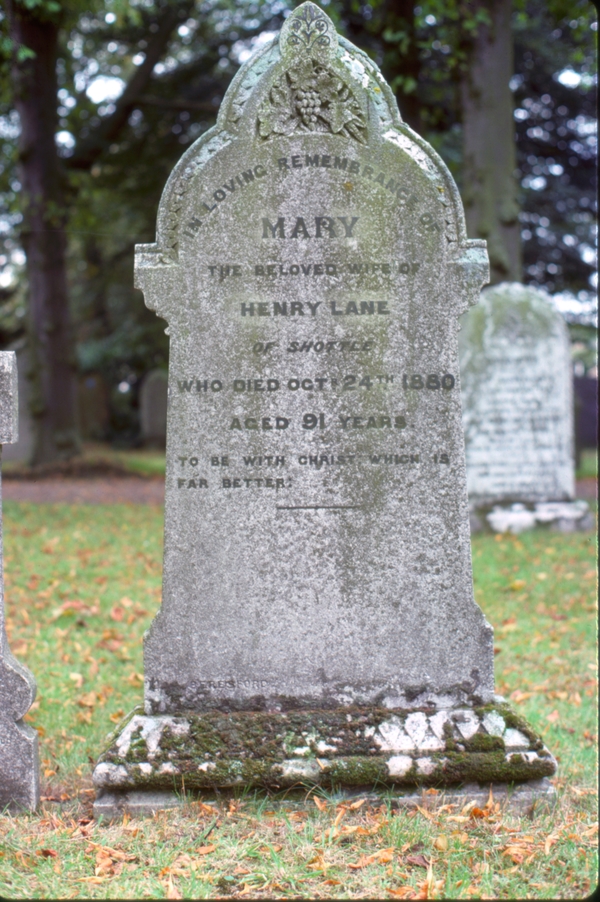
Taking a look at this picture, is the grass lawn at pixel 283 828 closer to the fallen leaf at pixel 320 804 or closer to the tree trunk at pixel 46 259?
the fallen leaf at pixel 320 804

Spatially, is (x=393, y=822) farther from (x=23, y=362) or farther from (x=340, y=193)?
(x=23, y=362)

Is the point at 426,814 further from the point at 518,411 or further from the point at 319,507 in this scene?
the point at 518,411

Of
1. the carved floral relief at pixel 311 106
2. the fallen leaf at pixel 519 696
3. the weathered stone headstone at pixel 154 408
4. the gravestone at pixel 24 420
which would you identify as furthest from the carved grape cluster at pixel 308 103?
the weathered stone headstone at pixel 154 408

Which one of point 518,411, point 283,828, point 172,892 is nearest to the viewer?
point 172,892

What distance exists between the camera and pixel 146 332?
2366 centimetres

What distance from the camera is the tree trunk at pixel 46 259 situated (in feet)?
49.9

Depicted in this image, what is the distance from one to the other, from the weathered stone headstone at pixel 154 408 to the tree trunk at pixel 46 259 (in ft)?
25.2

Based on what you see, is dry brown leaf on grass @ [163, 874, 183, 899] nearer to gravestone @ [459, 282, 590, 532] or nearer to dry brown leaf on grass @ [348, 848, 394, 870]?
dry brown leaf on grass @ [348, 848, 394, 870]

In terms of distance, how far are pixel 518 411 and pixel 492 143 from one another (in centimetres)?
418

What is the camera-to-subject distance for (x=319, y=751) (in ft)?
11.3

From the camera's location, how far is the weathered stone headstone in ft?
79.0

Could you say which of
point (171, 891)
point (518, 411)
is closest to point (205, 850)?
point (171, 891)

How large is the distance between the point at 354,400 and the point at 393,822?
172 cm

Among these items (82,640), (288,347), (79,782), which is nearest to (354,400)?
(288,347)
